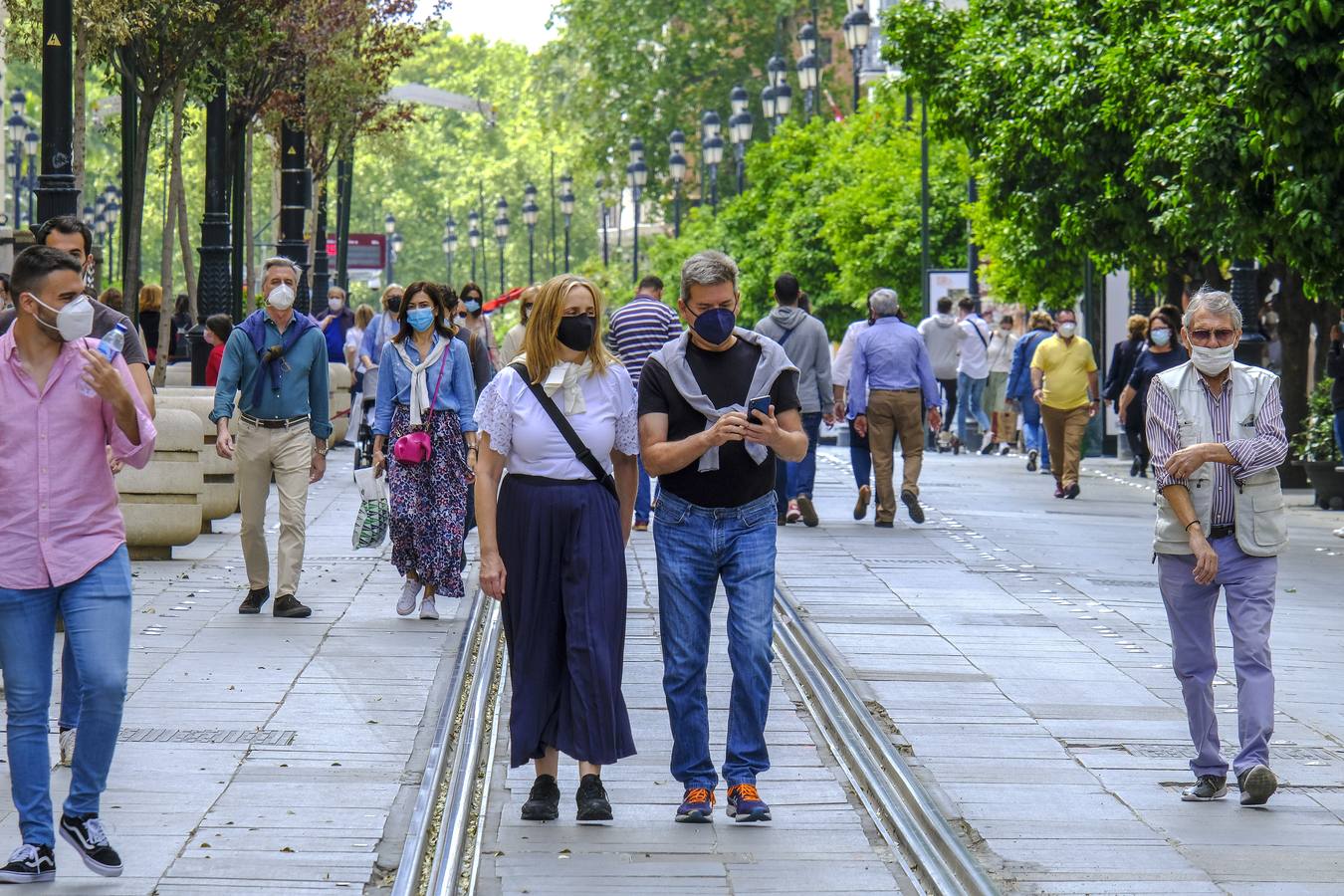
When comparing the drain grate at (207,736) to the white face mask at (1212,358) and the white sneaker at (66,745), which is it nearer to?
the white sneaker at (66,745)

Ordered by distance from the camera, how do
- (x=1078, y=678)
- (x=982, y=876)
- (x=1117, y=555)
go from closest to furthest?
1. (x=982, y=876)
2. (x=1078, y=678)
3. (x=1117, y=555)

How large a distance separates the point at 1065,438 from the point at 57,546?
1582 cm

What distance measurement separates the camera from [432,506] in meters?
12.4

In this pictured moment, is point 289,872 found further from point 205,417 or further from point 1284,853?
point 205,417

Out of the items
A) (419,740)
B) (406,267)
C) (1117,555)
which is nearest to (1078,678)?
(419,740)

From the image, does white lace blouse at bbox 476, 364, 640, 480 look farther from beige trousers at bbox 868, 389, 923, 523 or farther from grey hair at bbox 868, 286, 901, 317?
grey hair at bbox 868, 286, 901, 317

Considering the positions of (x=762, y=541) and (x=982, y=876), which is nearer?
(x=982, y=876)

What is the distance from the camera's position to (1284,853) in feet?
22.4

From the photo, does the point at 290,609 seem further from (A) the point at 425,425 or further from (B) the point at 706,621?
(B) the point at 706,621

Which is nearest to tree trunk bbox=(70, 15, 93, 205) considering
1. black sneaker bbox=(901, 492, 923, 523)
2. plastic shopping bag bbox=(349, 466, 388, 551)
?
black sneaker bbox=(901, 492, 923, 523)

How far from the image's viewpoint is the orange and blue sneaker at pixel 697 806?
7.17 m

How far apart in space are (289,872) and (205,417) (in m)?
10.6

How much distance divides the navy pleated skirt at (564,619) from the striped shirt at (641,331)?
26.7ft

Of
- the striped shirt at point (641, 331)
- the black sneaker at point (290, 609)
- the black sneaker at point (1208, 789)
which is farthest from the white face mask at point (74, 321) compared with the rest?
the striped shirt at point (641, 331)
